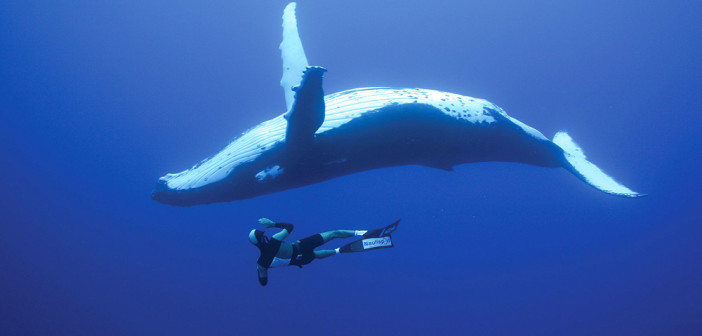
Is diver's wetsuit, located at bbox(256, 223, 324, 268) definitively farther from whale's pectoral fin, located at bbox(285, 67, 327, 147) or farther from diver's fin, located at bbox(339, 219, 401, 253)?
whale's pectoral fin, located at bbox(285, 67, 327, 147)

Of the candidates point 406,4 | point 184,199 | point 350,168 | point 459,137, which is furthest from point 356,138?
point 406,4

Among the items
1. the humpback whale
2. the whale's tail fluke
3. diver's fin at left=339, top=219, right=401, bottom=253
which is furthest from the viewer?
diver's fin at left=339, top=219, right=401, bottom=253

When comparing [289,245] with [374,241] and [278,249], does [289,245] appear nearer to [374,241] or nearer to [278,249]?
[278,249]

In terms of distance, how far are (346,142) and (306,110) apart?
1.16m

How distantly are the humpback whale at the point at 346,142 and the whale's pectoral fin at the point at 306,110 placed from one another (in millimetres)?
25

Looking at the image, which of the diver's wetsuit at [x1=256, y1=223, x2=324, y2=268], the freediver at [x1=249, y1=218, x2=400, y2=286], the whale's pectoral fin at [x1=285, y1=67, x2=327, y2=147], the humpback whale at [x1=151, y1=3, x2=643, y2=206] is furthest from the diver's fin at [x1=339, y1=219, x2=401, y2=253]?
the whale's pectoral fin at [x1=285, y1=67, x2=327, y2=147]

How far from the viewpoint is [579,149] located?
679cm

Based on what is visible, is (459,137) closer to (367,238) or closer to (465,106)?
(465,106)

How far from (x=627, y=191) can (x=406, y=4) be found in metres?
11.0

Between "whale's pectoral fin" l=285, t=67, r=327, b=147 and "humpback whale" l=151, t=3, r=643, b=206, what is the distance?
3 cm

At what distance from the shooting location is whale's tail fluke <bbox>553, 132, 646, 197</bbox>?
5430 mm

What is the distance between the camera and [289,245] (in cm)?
675

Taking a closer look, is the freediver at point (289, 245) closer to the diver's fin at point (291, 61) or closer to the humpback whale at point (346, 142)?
the humpback whale at point (346, 142)

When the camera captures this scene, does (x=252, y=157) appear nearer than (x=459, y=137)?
Yes
